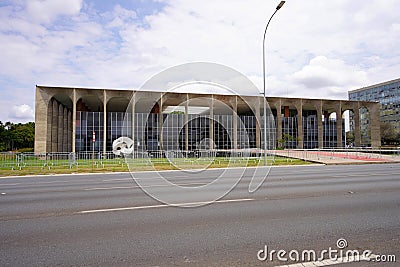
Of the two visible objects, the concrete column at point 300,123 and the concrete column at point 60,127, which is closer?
the concrete column at point 60,127

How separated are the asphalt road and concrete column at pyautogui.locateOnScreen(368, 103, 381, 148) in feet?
200

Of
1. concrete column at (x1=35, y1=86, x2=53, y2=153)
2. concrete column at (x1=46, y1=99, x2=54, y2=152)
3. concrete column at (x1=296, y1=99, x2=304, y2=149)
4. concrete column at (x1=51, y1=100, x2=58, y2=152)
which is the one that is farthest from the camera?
concrete column at (x1=296, y1=99, x2=304, y2=149)

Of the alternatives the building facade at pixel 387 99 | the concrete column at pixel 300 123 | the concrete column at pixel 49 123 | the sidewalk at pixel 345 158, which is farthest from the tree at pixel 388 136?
the concrete column at pixel 49 123

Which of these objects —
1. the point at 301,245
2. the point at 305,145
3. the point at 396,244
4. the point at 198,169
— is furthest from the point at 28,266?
the point at 305,145

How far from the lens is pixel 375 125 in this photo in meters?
62.9

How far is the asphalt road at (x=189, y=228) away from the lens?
4379 mm

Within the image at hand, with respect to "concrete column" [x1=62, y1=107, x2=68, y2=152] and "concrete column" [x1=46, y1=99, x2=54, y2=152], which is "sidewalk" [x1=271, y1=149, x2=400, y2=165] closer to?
"concrete column" [x1=46, y1=99, x2=54, y2=152]

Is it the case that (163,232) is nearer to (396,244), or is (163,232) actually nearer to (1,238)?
(1,238)

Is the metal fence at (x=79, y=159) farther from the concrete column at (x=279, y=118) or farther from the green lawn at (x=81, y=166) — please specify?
the concrete column at (x=279, y=118)

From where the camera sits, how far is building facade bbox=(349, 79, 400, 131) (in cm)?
10488

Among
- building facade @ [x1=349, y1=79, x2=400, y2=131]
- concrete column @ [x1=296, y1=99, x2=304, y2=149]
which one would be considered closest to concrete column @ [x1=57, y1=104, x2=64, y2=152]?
concrete column @ [x1=296, y1=99, x2=304, y2=149]

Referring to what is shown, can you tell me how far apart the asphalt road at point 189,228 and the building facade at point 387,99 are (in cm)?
11083

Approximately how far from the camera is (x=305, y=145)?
58812 millimetres

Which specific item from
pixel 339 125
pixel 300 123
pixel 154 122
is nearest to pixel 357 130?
pixel 339 125
